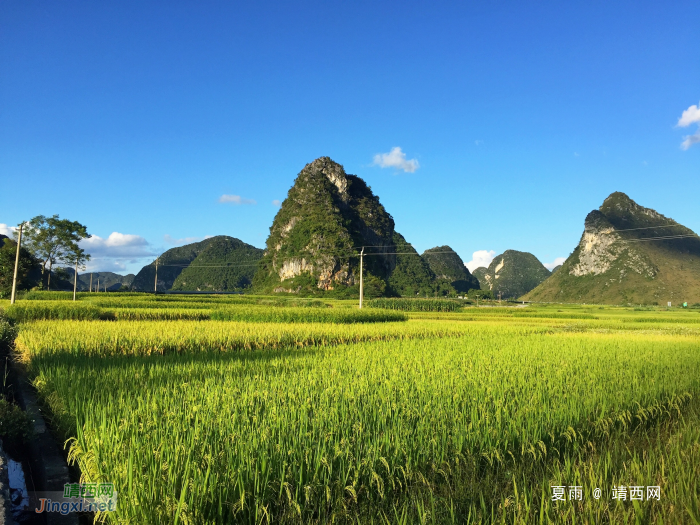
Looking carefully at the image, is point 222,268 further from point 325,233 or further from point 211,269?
point 325,233

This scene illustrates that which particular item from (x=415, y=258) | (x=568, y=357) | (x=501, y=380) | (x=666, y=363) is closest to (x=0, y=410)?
(x=501, y=380)

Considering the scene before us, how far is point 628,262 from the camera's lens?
78875mm

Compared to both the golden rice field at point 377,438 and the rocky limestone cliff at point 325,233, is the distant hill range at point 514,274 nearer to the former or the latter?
the rocky limestone cliff at point 325,233

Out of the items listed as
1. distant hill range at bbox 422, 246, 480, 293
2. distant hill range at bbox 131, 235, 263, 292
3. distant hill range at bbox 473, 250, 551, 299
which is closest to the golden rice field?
distant hill range at bbox 131, 235, 263, 292

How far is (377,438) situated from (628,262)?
93.4m

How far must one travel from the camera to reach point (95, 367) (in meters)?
5.97

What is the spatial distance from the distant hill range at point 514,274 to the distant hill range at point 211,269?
82.8 metres

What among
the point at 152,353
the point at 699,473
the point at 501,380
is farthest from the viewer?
the point at 152,353

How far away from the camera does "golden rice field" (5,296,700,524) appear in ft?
7.32

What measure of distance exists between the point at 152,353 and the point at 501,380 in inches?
274

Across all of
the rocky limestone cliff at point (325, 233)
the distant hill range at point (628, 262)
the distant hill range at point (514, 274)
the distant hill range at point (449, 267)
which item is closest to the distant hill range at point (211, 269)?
the rocky limestone cliff at point (325, 233)

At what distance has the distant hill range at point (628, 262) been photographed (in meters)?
70.9

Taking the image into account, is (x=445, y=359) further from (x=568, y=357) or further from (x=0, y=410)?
(x=0, y=410)

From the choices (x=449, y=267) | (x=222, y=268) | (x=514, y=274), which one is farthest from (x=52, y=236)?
(x=514, y=274)
